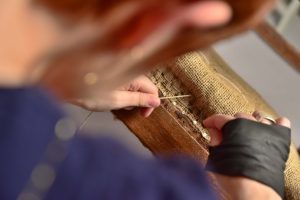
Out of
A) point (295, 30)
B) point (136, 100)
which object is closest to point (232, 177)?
point (136, 100)

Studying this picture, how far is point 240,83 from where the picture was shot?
967 millimetres

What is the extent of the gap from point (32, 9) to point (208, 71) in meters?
0.62

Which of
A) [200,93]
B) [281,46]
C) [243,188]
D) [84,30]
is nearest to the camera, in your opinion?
[84,30]

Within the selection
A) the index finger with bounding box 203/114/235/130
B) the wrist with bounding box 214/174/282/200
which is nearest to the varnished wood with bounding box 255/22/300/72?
the index finger with bounding box 203/114/235/130

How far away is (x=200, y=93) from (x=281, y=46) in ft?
1.94

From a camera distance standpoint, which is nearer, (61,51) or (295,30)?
(61,51)

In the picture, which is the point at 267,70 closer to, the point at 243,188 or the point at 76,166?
the point at 243,188

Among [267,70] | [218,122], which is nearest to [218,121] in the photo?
[218,122]

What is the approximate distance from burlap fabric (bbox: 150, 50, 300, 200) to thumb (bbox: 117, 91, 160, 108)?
0.07 meters

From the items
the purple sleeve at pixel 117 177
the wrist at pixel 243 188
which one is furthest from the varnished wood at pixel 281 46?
the purple sleeve at pixel 117 177

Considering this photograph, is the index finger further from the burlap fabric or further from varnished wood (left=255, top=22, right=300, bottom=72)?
varnished wood (left=255, top=22, right=300, bottom=72)

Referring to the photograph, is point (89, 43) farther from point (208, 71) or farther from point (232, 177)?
point (208, 71)

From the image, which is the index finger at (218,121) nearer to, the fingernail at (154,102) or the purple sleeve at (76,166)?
the fingernail at (154,102)

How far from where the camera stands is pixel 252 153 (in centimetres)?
65
